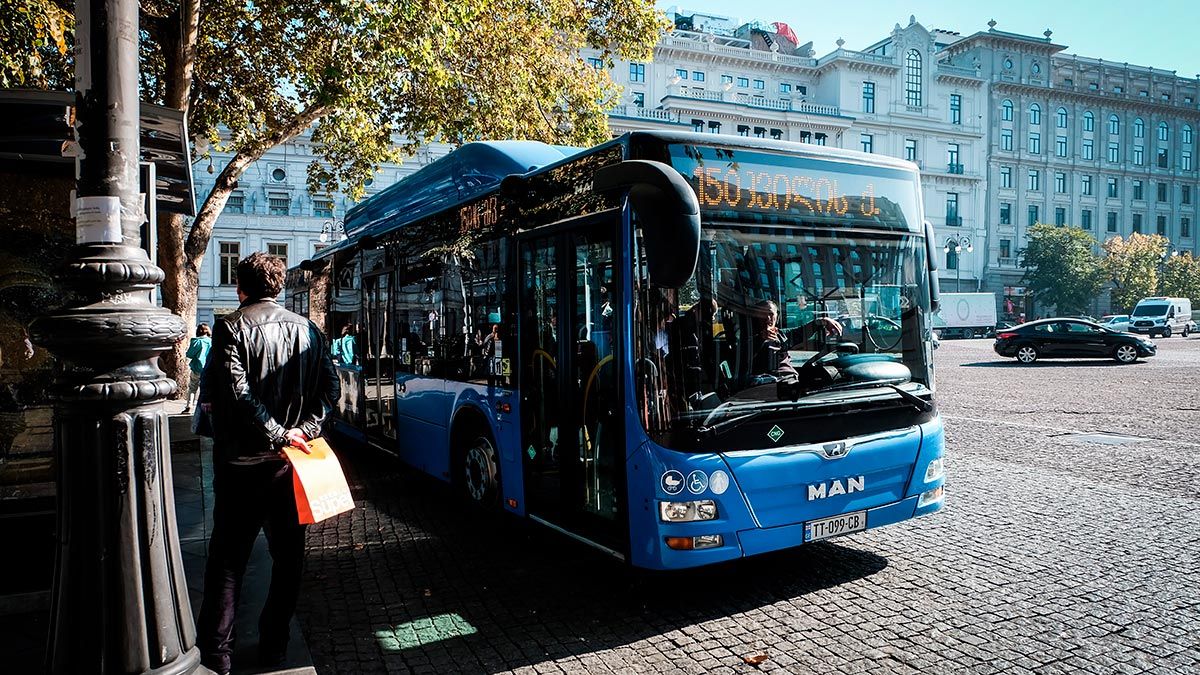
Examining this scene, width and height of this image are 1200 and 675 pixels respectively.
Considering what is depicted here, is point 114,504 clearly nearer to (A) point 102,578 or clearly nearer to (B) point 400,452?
(A) point 102,578

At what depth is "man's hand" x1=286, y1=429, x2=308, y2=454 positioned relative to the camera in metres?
3.82

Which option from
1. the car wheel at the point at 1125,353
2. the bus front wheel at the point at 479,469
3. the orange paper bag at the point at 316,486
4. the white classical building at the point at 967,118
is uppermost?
the white classical building at the point at 967,118

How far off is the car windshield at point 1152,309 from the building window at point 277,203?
51.2m

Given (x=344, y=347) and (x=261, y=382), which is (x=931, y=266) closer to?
(x=261, y=382)

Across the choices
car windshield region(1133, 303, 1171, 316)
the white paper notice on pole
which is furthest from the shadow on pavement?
car windshield region(1133, 303, 1171, 316)

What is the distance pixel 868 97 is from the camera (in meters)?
68.0

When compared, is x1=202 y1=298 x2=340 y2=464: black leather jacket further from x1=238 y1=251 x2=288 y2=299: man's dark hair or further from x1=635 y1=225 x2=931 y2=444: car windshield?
x1=635 y1=225 x2=931 y2=444: car windshield

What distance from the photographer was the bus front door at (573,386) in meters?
5.11

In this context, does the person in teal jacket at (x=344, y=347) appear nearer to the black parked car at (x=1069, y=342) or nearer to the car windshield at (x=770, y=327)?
the car windshield at (x=770, y=327)

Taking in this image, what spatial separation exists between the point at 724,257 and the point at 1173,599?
132 inches

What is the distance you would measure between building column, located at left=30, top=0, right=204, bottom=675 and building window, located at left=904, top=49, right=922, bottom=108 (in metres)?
73.9

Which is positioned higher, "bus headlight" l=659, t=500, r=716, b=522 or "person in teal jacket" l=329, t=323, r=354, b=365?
"person in teal jacket" l=329, t=323, r=354, b=365

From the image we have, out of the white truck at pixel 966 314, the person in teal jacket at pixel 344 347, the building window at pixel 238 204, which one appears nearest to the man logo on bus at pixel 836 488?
the person in teal jacket at pixel 344 347

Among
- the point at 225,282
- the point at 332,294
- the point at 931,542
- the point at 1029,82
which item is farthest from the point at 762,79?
the point at 931,542
